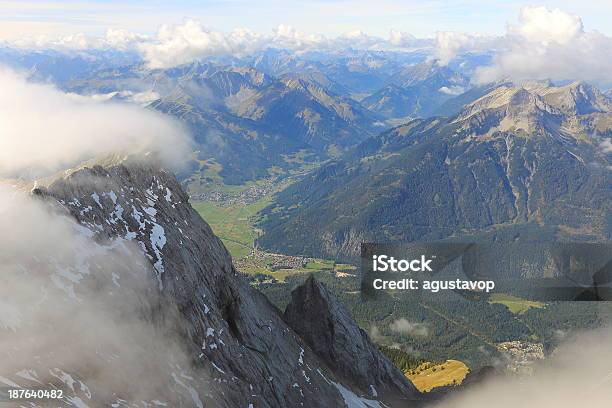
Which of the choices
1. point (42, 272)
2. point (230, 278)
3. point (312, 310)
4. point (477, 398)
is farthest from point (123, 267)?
point (477, 398)

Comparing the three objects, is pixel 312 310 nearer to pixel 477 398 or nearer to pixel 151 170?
pixel 477 398

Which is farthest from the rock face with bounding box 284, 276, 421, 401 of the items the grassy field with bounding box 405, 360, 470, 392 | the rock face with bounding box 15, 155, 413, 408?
the grassy field with bounding box 405, 360, 470, 392

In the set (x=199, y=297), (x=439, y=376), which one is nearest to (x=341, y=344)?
(x=199, y=297)

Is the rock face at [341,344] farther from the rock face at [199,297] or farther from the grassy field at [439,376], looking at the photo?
the grassy field at [439,376]

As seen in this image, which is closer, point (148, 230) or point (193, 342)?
point (193, 342)

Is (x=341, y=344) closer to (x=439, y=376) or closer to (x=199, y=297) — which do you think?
(x=199, y=297)

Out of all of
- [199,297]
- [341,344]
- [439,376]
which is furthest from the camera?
[439,376]

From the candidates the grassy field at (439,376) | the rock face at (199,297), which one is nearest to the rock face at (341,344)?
the rock face at (199,297)
